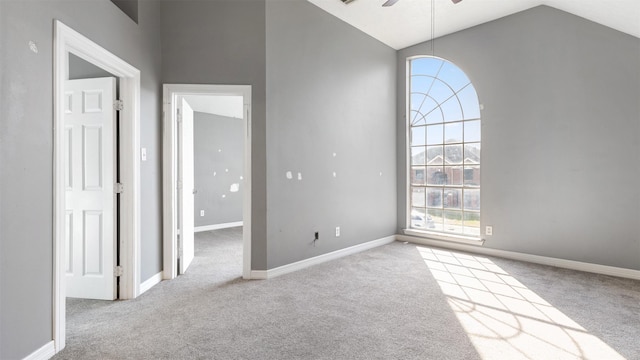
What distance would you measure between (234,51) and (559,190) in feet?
13.2

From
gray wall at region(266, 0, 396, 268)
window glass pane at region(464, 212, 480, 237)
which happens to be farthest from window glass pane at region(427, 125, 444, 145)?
window glass pane at region(464, 212, 480, 237)

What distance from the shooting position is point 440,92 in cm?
455

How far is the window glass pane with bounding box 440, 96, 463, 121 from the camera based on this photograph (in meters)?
4.37

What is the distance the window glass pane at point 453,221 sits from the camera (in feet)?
14.4

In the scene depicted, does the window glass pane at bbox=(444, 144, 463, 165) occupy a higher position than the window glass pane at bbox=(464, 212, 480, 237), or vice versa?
the window glass pane at bbox=(444, 144, 463, 165)

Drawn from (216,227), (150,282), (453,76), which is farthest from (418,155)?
(216,227)

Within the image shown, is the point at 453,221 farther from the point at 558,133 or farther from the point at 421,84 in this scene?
the point at 421,84

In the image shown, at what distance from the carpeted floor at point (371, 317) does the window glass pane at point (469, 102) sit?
6.91ft

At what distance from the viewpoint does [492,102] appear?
13.1 feet

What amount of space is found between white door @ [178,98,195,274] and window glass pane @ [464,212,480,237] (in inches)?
147

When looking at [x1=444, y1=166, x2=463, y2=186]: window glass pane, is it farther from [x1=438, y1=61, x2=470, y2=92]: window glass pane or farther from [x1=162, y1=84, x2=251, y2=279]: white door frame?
[x1=162, y1=84, x2=251, y2=279]: white door frame

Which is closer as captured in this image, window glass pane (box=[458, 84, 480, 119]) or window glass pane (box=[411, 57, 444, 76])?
window glass pane (box=[458, 84, 480, 119])

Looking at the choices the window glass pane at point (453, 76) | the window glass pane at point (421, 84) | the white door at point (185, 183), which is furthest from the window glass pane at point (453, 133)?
the white door at point (185, 183)

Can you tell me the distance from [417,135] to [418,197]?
1000mm
